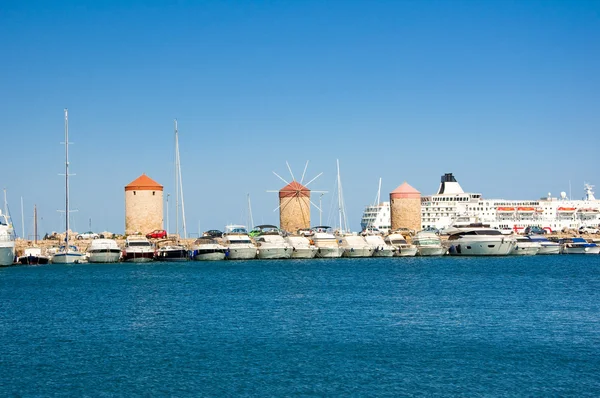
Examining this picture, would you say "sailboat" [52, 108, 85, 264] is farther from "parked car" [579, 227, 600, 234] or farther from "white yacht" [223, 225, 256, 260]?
"parked car" [579, 227, 600, 234]

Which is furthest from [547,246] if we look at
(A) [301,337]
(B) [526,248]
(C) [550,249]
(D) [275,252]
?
(A) [301,337]

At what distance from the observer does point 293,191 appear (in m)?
105

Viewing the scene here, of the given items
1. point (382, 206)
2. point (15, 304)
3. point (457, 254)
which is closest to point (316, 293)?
point (15, 304)

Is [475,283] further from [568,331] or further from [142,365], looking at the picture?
[142,365]

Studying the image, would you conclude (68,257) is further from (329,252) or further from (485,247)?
(485,247)

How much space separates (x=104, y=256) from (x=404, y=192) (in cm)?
5212

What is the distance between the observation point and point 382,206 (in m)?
129

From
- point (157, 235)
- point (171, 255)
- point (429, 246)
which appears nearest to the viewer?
point (171, 255)

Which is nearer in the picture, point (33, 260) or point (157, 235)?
point (33, 260)

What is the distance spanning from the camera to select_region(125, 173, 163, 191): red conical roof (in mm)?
91812

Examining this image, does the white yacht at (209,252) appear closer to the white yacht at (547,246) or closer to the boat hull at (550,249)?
the white yacht at (547,246)

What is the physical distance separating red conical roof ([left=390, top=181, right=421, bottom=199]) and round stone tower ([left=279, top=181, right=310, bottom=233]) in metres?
11.9

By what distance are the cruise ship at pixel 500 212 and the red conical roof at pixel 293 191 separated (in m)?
24.1

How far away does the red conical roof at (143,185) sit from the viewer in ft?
301
